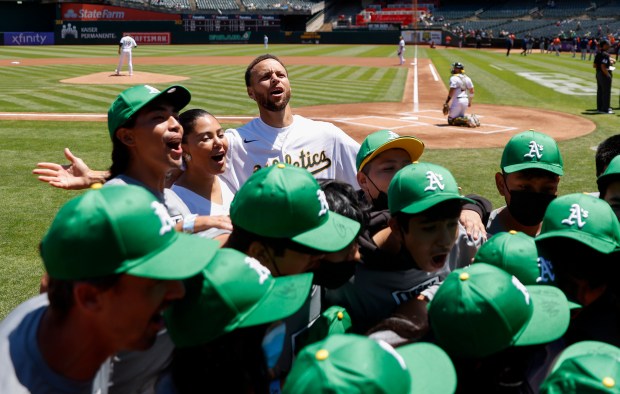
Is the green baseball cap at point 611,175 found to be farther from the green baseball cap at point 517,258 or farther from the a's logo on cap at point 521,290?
the a's logo on cap at point 521,290

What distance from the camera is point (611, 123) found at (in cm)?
1442

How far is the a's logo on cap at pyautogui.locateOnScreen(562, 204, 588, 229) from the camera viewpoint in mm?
2453

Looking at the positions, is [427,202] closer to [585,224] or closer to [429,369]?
[585,224]

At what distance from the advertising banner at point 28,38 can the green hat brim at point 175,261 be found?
54034mm

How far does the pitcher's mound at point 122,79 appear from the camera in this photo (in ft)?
73.1

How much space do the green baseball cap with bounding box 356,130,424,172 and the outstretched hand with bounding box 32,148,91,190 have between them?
1.70 metres

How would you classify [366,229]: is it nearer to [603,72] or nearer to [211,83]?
[603,72]

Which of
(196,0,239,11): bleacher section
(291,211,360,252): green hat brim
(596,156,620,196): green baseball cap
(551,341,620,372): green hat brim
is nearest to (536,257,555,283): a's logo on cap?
(551,341,620,372): green hat brim

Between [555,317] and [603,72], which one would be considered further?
[603,72]

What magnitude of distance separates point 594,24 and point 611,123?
45170 millimetres

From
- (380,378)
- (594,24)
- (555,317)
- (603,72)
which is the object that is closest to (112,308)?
(380,378)

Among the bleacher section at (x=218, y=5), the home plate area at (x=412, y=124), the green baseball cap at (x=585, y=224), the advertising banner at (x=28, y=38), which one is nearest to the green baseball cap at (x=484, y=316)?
the green baseball cap at (x=585, y=224)

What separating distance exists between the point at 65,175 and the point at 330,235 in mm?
1911

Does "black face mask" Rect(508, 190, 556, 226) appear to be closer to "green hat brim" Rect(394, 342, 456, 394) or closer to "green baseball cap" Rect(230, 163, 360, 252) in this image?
"green baseball cap" Rect(230, 163, 360, 252)
